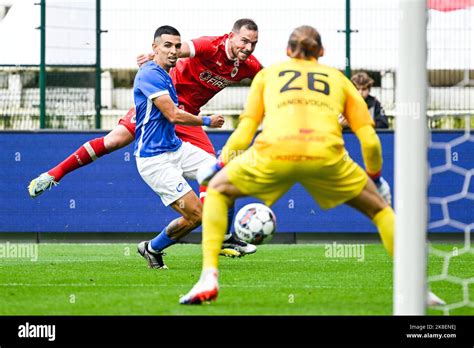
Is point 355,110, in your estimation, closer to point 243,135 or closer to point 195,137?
point 243,135

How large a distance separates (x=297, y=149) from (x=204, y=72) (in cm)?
501

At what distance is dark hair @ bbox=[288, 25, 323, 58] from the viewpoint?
7641 millimetres

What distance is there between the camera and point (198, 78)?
12.3 metres

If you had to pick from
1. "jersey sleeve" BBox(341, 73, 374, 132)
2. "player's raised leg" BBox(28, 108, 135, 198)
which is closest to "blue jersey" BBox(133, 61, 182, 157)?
"player's raised leg" BBox(28, 108, 135, 198)

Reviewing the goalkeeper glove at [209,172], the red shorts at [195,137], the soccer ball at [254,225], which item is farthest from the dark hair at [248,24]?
the goalkeeper glove at [209,172]

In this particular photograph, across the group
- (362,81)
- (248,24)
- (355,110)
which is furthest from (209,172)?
(362,81)

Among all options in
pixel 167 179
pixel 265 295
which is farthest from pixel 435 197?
pixel 265 295

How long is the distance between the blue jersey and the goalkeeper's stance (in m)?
2.97

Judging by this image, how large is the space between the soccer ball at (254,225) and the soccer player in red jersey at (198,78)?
3096 mm

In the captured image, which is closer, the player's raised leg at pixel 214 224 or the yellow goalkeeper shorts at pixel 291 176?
the yellow goalkeeper shorts at pixel 291 176

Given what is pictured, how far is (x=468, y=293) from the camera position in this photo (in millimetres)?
8906

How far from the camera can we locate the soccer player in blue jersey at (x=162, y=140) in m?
10.7

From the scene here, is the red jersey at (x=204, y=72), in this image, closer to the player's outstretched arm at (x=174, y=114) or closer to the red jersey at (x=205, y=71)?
the red jersey at (x=205, y=71)
